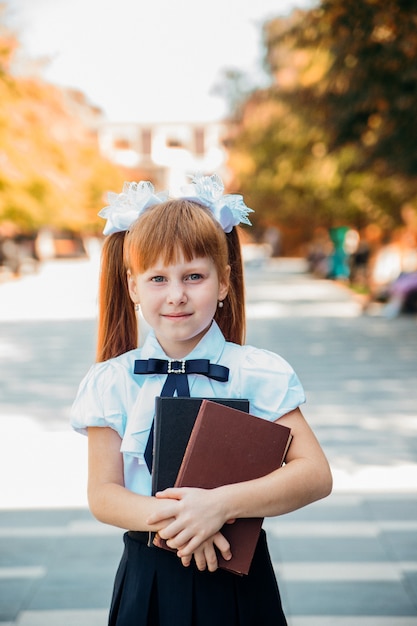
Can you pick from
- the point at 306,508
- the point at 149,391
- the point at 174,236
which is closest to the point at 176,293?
the point at 174,236

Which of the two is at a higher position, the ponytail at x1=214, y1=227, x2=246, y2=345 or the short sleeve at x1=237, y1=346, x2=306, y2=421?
the ponytail at x1=214, y1=227, x2=246, y2=345

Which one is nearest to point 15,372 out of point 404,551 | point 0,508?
point 0,508

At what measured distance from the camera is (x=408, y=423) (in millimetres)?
7668

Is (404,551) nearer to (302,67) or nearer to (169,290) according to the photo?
(169,290)

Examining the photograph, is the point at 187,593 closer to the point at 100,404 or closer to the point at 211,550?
the point at 211,550

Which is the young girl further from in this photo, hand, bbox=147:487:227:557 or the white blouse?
hand, bbox=147:487:227:557

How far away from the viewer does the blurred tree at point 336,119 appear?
12.2 meters

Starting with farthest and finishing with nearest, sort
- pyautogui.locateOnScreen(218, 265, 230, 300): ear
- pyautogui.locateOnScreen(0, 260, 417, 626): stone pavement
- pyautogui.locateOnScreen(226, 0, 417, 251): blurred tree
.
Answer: pyautogui.locateOnScreen(226, 0, 417, 251): blurred tree → pyautogui.locateOnScreen(0, 260, 417, 626): stone pavement → pyautogui.locateOnScreen(218, 265, 230, 300): ear

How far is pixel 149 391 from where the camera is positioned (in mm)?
2006

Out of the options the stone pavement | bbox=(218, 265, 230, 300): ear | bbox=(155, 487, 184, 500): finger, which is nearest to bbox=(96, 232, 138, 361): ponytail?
bbox=(218, 265, 230, 300): ear

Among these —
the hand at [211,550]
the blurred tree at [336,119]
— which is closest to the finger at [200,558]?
the hand at [211,550]

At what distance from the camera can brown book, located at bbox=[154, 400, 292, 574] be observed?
178 cm

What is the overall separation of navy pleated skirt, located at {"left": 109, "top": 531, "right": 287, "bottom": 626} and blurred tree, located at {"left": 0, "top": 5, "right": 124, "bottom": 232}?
64.2 ft

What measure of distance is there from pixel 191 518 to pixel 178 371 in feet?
1.17
